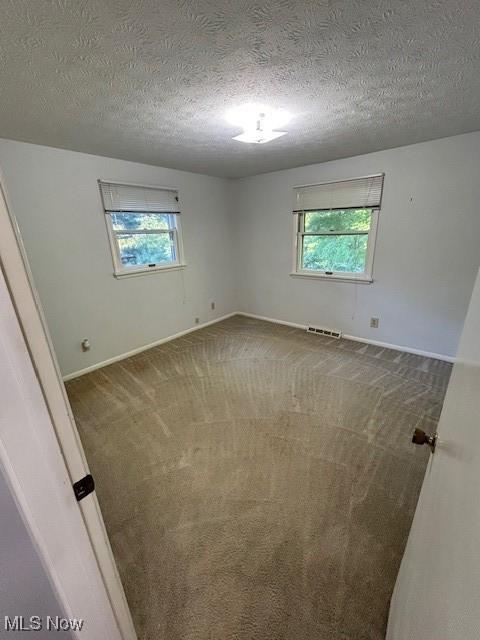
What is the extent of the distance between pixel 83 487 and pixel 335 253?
3.64 metres

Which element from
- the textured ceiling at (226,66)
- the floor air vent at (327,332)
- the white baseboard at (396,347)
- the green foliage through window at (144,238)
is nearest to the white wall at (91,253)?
the green foliage through window at (144,238)

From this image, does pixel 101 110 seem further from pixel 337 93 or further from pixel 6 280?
pixel 6 280

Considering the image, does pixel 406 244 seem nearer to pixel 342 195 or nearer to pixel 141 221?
pixel 342 195

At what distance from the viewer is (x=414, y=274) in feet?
9.86

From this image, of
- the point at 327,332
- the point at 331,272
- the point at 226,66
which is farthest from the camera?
the point at 327,332

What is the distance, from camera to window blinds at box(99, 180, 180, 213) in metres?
2.90

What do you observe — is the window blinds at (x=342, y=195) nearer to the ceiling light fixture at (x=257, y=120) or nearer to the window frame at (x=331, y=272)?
the window frame at (x=331, y=272)

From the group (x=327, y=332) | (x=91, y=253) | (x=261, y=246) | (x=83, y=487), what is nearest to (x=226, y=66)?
(x=83, y=487)

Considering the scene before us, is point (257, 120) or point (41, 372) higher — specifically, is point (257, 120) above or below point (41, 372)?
above

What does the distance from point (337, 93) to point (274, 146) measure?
109cm

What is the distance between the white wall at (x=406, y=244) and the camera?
8.58 feet

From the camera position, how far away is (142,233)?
3.33 meters

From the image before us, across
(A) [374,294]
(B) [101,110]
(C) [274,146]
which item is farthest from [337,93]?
(A) [374,294]

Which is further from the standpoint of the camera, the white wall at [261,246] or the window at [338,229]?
the window at [338,229]
